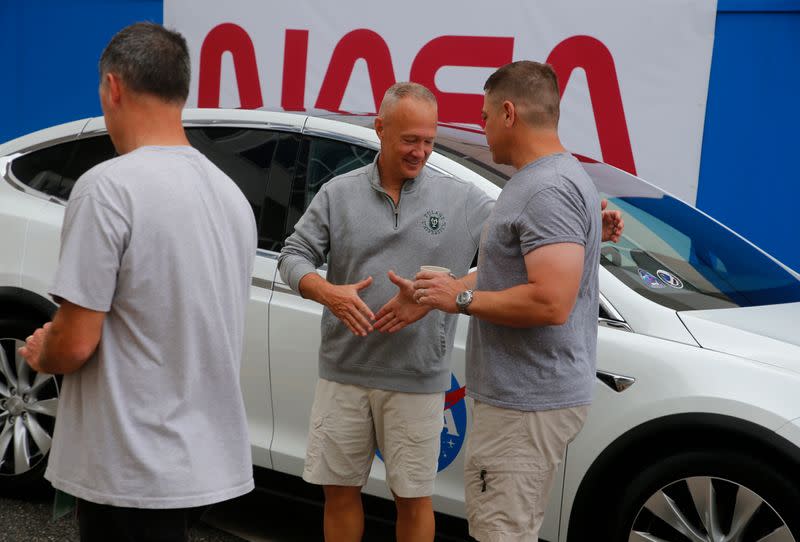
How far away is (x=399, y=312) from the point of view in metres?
3.04

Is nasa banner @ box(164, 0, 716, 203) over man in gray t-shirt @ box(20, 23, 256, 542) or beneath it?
over

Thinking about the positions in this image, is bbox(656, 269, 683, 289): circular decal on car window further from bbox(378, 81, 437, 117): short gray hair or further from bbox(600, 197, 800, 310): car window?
bbox(378, 81, 437, 117): short gray hair

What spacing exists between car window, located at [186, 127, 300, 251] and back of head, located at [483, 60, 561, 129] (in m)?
1.59

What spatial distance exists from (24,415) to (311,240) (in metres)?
1.82

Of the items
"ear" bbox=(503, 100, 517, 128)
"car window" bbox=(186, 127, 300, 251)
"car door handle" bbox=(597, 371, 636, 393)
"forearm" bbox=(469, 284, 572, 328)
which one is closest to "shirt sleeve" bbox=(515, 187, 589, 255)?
"forearm" bbox=(469, 284, 572, 328)

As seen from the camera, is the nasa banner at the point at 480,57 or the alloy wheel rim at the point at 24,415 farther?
the nasa banner at the point at 480,57

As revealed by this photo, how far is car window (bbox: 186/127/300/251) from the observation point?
4.10 metres

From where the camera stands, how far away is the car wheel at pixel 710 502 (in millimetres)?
3102

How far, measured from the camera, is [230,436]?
215 cm

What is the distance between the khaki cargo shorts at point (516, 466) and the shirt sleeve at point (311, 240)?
899 millimetres

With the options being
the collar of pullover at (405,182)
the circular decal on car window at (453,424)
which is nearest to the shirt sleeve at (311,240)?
the collar of pullover at (405,182)

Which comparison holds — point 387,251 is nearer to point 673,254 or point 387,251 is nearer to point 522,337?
point 522,337

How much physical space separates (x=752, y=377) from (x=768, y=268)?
3.35 feet

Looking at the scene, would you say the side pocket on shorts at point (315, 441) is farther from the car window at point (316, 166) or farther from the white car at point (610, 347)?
the car window at point (316, 166)
